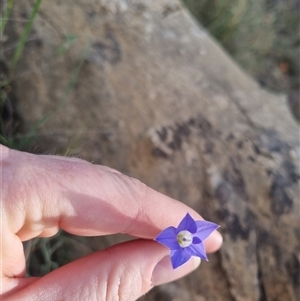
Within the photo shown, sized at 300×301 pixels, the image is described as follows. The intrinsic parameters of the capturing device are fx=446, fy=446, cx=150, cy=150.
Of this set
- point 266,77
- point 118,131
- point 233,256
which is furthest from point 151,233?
point 266,77

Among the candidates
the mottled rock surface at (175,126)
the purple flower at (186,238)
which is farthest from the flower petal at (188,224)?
the mottled rock surface at (175,126)

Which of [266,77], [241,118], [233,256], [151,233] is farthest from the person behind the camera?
[266,77]

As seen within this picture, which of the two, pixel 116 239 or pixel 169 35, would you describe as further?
pixel 169 35

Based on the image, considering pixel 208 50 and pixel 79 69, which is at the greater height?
pixel 208 50

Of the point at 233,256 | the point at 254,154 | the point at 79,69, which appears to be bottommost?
the point at 233,256

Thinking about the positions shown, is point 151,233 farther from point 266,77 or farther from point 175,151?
point 266,77

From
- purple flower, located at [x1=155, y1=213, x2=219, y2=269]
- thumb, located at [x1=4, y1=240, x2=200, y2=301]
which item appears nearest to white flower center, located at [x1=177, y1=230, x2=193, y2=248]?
purple flower, located at [x1=155, y1=213, x2=219, y2=269]
